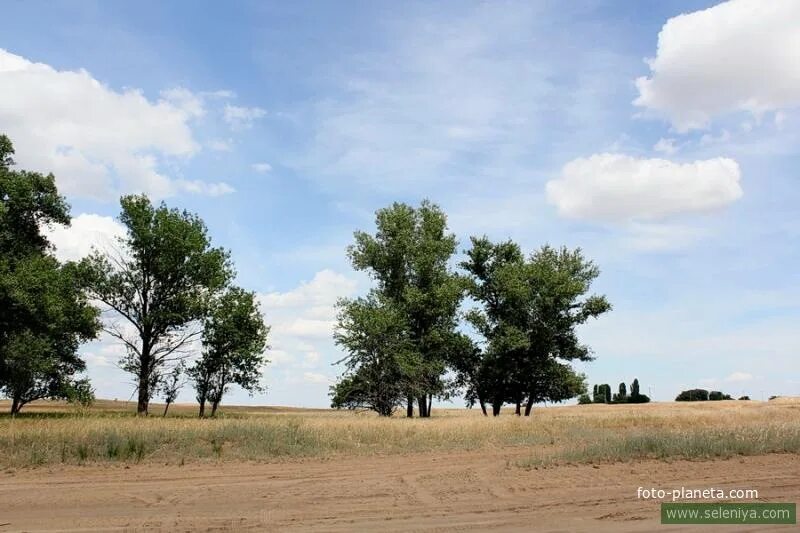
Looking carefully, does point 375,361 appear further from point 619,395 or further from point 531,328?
point 619,395

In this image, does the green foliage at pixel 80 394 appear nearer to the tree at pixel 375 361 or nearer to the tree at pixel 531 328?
the tree at pixel 375 361

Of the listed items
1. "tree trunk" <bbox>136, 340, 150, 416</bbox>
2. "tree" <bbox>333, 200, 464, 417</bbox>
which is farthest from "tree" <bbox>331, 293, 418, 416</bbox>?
"tree trunk" <bbox>136, 340, 150, 416</bbox>

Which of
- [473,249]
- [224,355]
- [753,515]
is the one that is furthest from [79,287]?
[753,515]

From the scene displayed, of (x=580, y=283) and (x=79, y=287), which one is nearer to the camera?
(x=79, y=287)

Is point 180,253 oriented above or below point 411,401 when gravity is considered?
above

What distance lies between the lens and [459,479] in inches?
509

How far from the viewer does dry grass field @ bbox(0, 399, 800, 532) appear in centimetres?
963

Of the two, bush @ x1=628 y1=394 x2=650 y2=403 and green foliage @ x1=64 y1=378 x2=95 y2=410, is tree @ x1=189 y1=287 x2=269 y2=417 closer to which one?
green foliage @ x1=64 y1=378 x2=95 y2=410

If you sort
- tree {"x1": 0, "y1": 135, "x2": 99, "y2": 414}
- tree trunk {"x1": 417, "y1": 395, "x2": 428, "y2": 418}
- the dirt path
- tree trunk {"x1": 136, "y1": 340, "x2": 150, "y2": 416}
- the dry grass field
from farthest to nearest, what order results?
1. tree trunk {"x1": 417, "y1": 395, "x2": 428, "y2": 418}
2. tree trunk {"x1": 136, "y1": 340, "x2": 150, "y2": 416}
3. tree {"x1": 0, "y1": 135, "x2": 99, "y2": 414}
4. the dry grass field
5. the dirt path

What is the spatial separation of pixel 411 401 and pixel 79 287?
22.0 metres

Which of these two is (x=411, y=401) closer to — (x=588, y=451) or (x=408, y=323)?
(x=408, y=323)

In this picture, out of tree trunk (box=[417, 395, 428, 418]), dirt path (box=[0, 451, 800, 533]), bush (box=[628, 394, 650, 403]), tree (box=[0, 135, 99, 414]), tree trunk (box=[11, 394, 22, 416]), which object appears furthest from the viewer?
bush (box=[628, 394, 650, 403])

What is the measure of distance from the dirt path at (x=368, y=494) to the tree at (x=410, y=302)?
2607 cm

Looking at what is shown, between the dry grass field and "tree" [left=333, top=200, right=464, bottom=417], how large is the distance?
67.4ft
